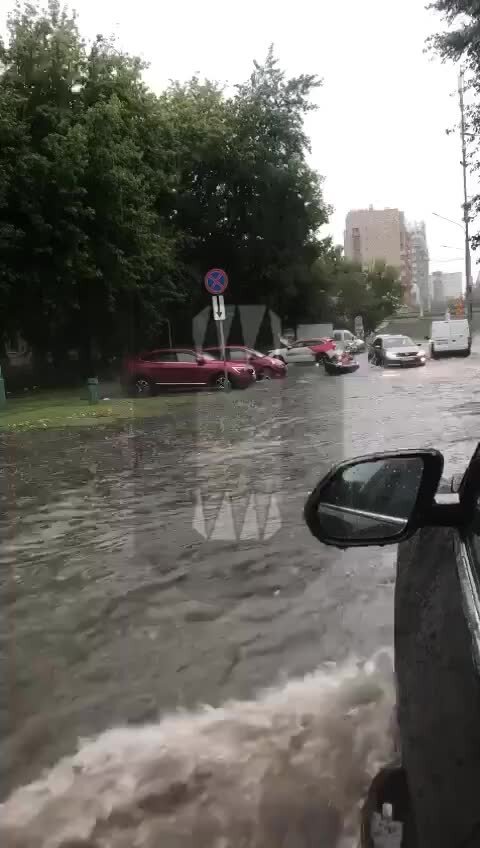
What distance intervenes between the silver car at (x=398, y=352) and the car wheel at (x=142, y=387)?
11572mm

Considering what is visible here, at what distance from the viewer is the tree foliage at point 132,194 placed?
23922mm

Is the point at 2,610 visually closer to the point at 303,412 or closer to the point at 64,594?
the point at 64,594

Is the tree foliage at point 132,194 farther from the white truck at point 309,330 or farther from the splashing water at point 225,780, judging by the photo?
the splashing water at point 225,780

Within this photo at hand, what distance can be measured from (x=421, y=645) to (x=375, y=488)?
405 millimetres

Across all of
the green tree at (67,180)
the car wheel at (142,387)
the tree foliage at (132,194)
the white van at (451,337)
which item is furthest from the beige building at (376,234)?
the car wheel at (142,387)

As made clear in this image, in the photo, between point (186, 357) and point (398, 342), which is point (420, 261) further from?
point (186, 357)

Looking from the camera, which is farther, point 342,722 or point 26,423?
point 26,423

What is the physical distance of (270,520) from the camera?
23.4 feet

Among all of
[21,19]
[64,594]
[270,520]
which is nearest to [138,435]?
[270,520]

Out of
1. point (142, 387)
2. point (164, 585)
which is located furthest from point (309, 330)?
point (164, 585)

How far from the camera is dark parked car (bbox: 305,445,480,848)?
56.4 inches

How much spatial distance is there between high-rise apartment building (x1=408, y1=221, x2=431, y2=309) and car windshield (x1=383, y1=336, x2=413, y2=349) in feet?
205

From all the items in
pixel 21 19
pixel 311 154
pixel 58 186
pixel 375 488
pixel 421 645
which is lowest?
pixel 421 645

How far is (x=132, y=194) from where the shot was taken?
1013 inches
